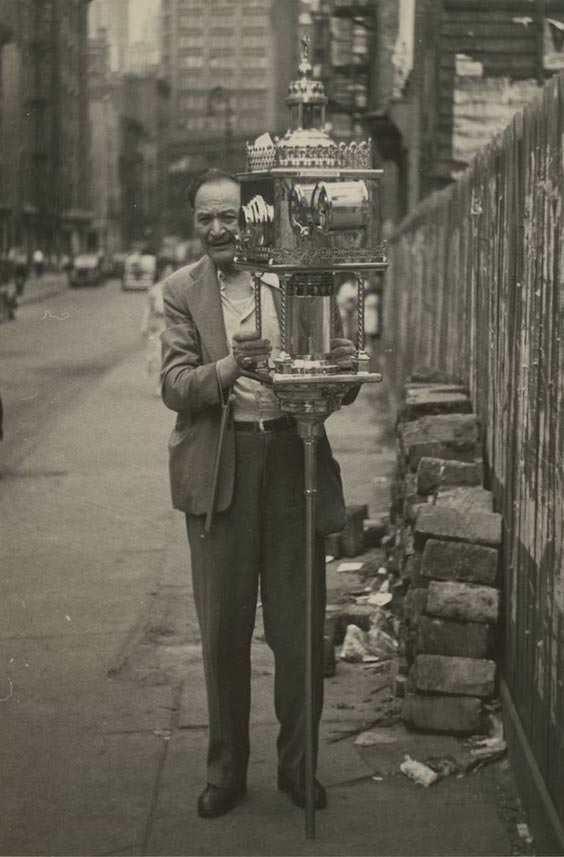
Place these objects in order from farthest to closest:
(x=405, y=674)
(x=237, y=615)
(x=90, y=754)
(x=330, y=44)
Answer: (x=330, y=44) < (x=405, y=674) < (x=90, y=754) < (x=237, y=615)

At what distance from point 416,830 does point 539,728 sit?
532 millimetres

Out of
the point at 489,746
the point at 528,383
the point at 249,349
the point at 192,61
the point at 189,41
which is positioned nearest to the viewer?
the point at 249,349

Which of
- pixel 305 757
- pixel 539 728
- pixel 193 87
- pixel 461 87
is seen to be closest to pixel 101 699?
pixel 305 757

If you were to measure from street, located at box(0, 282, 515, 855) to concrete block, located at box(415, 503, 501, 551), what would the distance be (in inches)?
31.2

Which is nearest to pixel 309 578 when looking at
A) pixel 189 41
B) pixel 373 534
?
pixel 373 534

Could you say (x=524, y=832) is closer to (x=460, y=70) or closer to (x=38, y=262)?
(x=460, y=70)

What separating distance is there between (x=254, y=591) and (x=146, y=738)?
1.20 m

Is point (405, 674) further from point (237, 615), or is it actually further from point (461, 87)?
A: point (461, 87)

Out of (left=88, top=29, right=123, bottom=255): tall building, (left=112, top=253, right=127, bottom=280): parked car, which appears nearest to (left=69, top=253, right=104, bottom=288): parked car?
(left=112, top=253, right=127, bottom=280): parked car

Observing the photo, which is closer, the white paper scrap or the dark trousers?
the dark trousers

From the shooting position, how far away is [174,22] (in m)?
36.2

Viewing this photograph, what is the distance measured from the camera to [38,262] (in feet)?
205

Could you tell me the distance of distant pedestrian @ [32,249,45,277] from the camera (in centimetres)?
6114

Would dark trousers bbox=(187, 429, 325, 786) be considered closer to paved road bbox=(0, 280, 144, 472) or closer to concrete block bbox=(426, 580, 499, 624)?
concrete block bbox=(426, 580, 499, 624)
